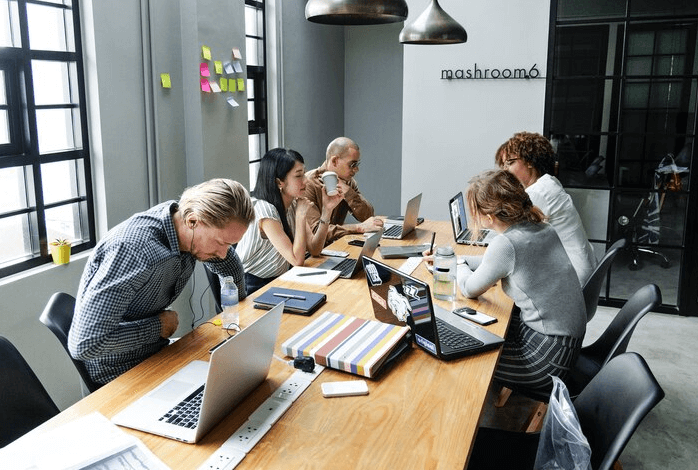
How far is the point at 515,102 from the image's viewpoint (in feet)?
15.9

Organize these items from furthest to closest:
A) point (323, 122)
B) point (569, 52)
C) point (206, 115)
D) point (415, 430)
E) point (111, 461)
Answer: point (323, 122) → point (569, 52) → point (206, 115) → point (415, 430) → point (111, 461)

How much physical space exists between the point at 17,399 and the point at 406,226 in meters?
2.42

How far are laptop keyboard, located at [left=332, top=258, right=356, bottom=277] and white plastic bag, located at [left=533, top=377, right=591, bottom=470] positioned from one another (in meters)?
1.34

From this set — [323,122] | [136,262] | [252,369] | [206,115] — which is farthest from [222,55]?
[252,369]

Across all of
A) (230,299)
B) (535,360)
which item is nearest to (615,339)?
(535,360)

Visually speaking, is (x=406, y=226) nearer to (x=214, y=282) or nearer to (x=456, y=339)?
(x=214, y=282)

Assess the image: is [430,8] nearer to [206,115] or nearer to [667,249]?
[206,115]

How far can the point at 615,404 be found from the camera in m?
1.65

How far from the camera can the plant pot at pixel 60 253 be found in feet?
10.3

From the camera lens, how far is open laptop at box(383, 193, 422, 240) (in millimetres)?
3682

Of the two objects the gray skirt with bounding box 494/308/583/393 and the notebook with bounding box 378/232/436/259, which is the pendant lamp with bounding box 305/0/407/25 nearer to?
the notebook with bounding box 378/232/436/259

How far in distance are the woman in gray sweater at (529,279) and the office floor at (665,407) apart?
2.51ft

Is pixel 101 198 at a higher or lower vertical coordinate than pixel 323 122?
lower

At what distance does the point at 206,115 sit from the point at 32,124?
1.24m
